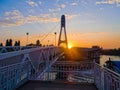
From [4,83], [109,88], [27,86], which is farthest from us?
[27,86]

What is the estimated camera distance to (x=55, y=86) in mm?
8172

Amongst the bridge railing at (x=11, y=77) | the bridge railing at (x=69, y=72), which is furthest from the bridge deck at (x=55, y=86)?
the bridge railing at (x=69, y=72)

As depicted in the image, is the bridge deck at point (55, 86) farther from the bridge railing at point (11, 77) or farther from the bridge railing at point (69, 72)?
the bridge railing at point (69, 72)

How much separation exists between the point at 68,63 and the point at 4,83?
5820mm

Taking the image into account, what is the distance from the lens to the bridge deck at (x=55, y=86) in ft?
25.5

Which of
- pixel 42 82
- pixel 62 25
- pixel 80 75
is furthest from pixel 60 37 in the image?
pixel 42 82

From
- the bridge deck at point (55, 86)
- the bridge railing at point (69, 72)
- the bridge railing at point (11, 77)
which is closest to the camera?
the bridge railing at point (11, 77)

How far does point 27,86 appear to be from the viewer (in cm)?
802

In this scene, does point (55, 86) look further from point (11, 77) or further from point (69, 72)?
point (69, 72)

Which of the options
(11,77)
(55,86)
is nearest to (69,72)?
(55,86)

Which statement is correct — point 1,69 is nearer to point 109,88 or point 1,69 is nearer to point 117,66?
point 109,88

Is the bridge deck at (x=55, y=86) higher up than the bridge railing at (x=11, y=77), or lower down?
lower down

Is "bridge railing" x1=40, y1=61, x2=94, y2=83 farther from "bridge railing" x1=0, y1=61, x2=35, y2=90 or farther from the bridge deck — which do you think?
"bridge railing" x1=0, y1=61, x2=35, y2=90

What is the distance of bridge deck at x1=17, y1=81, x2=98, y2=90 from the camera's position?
25.5 feet
